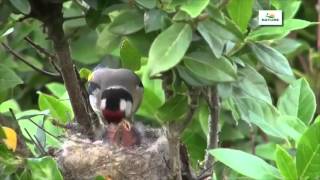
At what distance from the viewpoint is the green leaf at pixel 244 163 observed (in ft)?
2.75

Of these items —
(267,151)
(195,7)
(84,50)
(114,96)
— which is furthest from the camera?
(84,50)

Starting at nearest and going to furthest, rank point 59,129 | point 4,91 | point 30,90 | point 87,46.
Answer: point 4,91
point 59,129
point 87,46
point 30,90

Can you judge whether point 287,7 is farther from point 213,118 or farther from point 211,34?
point 211,34

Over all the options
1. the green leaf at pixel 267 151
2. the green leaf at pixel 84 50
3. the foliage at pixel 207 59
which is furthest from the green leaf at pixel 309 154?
the green leaf at pixel 84 50

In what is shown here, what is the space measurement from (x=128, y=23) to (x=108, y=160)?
0.37 metres

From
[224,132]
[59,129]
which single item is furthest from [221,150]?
[224,132]

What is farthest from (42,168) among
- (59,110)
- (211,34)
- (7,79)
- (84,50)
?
(84,50)

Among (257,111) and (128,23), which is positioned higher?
(128,23)

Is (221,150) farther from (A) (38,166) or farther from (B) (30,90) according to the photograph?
(B) (30,90)

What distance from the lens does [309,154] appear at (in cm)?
84

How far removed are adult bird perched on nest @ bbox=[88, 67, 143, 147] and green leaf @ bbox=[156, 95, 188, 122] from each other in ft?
0.92

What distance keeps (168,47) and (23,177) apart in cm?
25

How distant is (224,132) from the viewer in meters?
1.89

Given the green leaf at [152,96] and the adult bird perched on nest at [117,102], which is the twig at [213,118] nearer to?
the adult bird perched on nest at [117,102]
